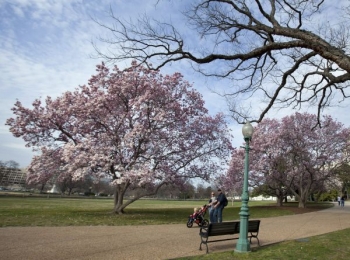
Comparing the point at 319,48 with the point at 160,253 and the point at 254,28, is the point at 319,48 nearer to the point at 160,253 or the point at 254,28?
the point at 254,28

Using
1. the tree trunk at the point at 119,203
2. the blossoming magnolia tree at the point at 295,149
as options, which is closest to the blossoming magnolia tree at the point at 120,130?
the tree trunk at the point at 119,203

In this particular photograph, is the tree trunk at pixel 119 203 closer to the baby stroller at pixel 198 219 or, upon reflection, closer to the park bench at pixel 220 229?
the baby stroller at pixel 198 219

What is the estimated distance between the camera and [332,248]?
25.6 ft

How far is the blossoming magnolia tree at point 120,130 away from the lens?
16016 millimetres

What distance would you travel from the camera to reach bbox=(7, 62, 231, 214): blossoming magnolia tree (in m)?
16.0

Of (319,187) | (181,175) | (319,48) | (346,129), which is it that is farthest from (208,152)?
(319,187)

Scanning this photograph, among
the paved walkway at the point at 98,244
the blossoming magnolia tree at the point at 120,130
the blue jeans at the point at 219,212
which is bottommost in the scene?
the paved walkway at the point at 98,244

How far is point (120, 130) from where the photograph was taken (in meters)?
17.5

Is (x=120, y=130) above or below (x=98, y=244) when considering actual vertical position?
above

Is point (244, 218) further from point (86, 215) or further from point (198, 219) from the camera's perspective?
point (86, 215)

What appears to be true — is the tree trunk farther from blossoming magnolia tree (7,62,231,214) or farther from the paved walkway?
the paved walkway

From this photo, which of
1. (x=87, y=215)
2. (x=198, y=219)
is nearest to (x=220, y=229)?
(x=198, y=219)

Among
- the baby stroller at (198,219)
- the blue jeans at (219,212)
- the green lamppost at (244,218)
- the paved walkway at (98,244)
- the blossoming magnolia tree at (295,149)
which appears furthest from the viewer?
the blossoming magnolia tree at (295,149)

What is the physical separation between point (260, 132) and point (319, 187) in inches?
552
